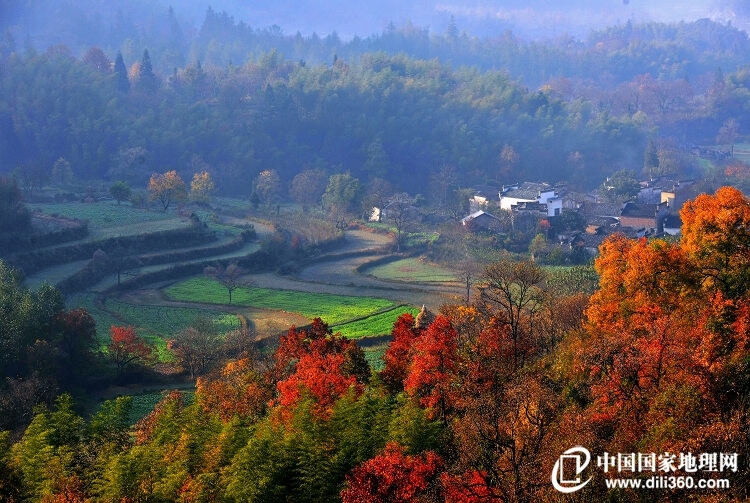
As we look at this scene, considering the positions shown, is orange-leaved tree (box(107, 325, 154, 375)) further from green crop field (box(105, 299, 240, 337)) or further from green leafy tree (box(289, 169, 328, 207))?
green leafy tree (box(289, 169, 328, 207))

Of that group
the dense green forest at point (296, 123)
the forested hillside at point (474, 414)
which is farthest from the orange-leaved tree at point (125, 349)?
the dense green forest at point (296, 123)

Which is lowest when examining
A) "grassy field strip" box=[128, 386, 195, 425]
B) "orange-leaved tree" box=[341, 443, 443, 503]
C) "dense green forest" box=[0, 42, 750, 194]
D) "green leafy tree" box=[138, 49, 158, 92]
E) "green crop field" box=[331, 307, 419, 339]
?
"grassy field strip" box=[128, 386, 195, 425]

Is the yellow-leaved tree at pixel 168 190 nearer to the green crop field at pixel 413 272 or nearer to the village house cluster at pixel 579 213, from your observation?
the green crop field at pixel 413 272

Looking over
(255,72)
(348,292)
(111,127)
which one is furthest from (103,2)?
(348,292)

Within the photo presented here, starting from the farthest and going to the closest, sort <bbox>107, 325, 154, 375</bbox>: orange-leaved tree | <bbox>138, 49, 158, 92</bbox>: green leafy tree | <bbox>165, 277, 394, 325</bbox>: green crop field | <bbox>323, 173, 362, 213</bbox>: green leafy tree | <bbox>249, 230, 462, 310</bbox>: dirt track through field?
<bbox>138, 49, 158, 92</bbox>: green leafy tree, <bbox>323, 173, 362, 213</bbox>: green leafy tree, <bbox>249, 230, 462, 310</bbox>: dirt track through field, <bbox>165, 277, 394, 325</bbox>: green crop field, <bbox>107, 325, 154, 375</bbox>: orange-leaved tree

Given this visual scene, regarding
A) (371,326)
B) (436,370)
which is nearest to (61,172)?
(371,326)

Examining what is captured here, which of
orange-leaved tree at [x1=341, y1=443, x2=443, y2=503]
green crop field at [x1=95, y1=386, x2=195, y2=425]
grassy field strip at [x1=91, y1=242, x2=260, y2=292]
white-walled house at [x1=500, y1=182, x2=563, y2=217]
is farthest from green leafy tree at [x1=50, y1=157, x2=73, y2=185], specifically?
orange-leaved tree at [x1=341, y1=443, x2=443, y2=503]
